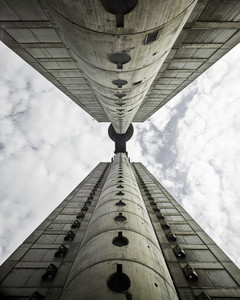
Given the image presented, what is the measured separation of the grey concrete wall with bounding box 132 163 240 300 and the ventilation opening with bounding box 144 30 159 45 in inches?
401

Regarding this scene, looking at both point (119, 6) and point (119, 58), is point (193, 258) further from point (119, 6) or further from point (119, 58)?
point (119, 6)

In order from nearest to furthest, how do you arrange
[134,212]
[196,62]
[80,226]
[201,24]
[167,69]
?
[134,212], [201,24], [80,226], [196,62], [167,69]

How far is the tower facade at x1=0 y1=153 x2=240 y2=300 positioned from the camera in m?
4.57

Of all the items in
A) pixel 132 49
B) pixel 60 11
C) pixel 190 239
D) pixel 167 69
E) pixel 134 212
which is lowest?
pixel 190 239

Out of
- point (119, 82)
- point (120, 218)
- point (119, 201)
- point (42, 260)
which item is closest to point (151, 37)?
point (119, 82)

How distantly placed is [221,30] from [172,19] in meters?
8.84

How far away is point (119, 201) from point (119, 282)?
556 centimetres

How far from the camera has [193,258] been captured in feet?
32.9

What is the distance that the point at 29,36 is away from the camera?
1016 cm

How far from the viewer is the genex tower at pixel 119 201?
3.94 m

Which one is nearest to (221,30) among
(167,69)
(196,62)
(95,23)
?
(196,62)

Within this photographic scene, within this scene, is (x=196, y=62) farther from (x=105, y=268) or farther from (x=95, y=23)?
(x=105, y=268)

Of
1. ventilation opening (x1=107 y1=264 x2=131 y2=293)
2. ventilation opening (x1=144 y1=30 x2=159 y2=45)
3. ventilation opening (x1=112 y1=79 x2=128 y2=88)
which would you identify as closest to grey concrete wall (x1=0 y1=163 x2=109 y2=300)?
ventilation opening (x1=107 y1=264 x2=131 y2=293)

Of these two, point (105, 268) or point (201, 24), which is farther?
point (201, 24)
